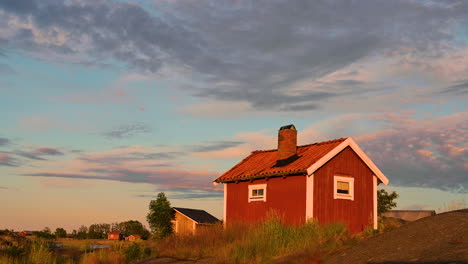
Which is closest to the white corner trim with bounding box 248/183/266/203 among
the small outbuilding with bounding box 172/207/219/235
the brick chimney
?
the brick chimney

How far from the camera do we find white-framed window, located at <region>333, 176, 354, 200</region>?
23.8 metres

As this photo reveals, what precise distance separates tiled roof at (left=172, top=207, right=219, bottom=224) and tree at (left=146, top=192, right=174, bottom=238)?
136cm

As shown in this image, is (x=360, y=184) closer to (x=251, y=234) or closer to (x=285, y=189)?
(x=285, y=189)

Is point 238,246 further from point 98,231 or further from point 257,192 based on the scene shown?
point 98,231

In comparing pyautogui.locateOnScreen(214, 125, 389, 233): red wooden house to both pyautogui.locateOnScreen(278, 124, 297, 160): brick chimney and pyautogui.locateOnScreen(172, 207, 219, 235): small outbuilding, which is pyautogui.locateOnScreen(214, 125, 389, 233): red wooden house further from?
pyautogui.locateOnScreen(172, 207, 219, 235): small outbuilding

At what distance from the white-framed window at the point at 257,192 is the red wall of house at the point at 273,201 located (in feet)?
0.52

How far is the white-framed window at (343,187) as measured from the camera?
78.1 feet

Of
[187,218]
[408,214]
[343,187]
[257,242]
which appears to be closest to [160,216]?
[187,218]

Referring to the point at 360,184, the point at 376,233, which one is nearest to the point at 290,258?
the point at 376,233

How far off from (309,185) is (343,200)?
2.30 metres

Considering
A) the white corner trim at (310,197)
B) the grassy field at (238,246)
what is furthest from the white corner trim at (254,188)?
the white corner trim at (310,197)

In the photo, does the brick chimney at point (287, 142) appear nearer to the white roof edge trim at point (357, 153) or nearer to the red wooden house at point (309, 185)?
the red wooden house at point (309, 185)

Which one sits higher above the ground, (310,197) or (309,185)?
(309,185)

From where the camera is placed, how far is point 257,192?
83.9ft
